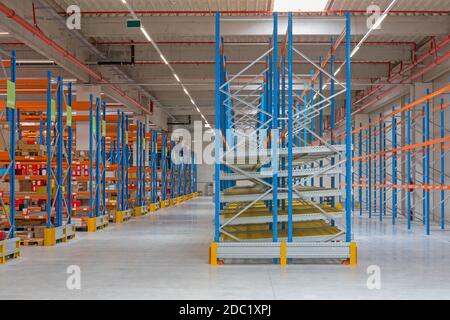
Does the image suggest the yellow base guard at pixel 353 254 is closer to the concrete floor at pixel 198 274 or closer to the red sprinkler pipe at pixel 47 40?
the concrete floor at pixel 198 274

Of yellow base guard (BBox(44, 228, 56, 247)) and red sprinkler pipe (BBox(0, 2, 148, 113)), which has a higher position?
red sprinkler pipe (BBox(0, 2, 148, 113))

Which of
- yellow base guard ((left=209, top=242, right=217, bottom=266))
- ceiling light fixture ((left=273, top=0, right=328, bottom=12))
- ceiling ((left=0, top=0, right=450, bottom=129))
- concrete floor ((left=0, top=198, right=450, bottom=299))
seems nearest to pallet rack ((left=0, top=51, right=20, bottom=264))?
concrete floor ((left=0, top=198, right=450, bottom=299))

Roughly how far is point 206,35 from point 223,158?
7.64 m

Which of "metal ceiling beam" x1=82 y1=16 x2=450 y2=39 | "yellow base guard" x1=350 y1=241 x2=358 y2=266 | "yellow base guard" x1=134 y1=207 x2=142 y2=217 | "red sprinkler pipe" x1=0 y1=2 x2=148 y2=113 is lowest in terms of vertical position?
"yellow base guard" x1=134 y1=207 x2=142 y2=217

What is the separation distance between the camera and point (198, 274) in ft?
27.9

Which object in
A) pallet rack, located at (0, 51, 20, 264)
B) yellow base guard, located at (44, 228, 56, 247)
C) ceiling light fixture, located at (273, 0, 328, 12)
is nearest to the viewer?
pallet rack, located at (0, 51, 20, 264)

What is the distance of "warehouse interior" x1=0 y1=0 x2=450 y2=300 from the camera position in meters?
8.54

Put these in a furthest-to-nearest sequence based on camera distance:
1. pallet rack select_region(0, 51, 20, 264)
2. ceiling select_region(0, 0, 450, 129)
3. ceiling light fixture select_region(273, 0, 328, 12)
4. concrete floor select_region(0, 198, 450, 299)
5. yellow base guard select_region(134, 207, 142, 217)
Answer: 1. yellow base guard select_region(134, 207, 142, 217)
2. ceiling select_region(0, 0, 450, 129)
3. ceiling light fixture select_region(273, 0, 328, 12)
4. pallet rack select_region(0, 51, 20, 264)
5. concrete floor select_region(0, 198, 450, 299)

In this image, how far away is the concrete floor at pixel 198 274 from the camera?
709 centimetres

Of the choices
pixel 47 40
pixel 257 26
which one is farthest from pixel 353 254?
pixel 47 40

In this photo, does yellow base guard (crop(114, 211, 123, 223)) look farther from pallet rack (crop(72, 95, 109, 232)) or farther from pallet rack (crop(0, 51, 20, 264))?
pallet rack (crop(0, 51, 20, 264))

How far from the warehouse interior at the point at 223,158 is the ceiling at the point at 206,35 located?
0.05 m

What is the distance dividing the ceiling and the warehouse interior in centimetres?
5

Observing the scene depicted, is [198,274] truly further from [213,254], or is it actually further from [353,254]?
[353,254]
